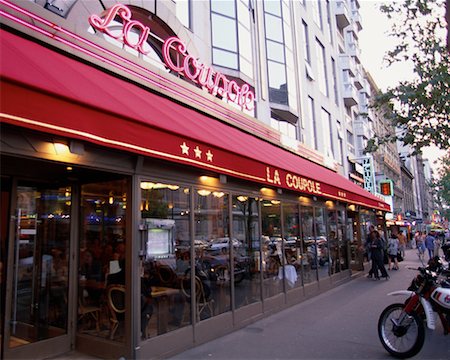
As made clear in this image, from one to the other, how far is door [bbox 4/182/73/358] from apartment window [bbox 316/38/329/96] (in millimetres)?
16975

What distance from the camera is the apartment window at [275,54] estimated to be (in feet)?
47.1

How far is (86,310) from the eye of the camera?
18.9 feet

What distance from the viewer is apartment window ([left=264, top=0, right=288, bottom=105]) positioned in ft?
47.1

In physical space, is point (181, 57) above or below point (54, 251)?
above

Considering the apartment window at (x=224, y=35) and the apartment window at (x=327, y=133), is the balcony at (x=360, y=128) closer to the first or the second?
the apartment window at (x=327, y=133)

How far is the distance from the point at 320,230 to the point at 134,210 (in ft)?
26.0

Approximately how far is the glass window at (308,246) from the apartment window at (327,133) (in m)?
8.90

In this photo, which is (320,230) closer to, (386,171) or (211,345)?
(211,345)

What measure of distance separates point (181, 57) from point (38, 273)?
6121 mm

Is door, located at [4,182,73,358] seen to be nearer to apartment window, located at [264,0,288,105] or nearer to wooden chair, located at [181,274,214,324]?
wooden chair, located at [181,274,214,324]

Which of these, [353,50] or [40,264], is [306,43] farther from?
[40,264]

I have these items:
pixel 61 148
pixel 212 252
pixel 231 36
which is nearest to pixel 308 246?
pixel 212 252

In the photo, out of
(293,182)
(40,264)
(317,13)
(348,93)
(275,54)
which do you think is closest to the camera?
(40,264)

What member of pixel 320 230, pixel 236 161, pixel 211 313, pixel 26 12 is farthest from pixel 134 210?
pixel 320 230
